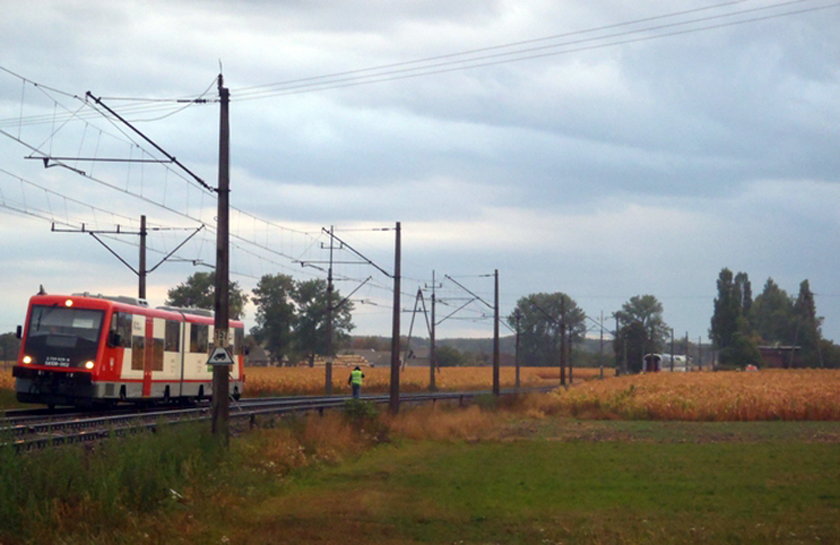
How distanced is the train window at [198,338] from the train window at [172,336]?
128cm

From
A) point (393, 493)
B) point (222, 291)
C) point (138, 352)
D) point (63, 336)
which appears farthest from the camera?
point (138, 352)

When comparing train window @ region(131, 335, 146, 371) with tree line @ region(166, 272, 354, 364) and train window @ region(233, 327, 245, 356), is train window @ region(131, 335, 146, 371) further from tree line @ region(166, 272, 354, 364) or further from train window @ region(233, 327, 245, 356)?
tree line @ region(166, 272, 354, 364)

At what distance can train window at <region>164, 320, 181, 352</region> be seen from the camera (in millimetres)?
34500

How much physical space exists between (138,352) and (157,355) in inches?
66.1

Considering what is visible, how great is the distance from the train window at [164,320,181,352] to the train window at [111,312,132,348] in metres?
3.16

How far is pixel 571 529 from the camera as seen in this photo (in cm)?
1562

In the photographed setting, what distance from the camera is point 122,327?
30.8m

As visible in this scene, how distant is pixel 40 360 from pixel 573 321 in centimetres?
17080

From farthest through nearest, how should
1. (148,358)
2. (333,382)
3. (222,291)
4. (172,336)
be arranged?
(333,382) → (172,336) → (148,358) → (222,291)

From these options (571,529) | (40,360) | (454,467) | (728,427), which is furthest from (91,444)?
(728,427)

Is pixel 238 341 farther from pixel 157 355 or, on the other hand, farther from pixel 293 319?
pixel 293 319

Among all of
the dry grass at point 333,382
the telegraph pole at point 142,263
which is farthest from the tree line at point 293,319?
the telegraph pole at point 142,263

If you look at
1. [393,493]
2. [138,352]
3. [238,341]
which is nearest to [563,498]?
[393,493]

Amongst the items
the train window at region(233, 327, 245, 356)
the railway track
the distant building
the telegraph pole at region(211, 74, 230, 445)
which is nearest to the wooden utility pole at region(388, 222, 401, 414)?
the railway track
